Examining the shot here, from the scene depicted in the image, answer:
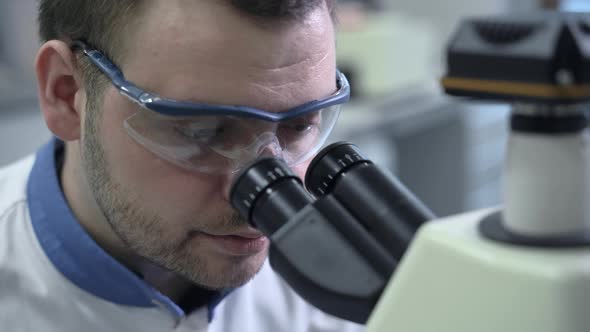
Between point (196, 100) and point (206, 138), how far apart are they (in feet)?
0.18

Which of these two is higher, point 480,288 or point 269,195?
point 480,288

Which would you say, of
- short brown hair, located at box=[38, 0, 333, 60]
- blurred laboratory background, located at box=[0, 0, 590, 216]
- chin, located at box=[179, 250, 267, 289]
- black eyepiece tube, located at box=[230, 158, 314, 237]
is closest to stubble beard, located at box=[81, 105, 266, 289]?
chin, located at box=[179, 250, 267, 289]

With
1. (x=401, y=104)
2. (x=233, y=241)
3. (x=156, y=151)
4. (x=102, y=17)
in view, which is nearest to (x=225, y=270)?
(x=233, y=241)

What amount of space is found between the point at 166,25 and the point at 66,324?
0.50 m

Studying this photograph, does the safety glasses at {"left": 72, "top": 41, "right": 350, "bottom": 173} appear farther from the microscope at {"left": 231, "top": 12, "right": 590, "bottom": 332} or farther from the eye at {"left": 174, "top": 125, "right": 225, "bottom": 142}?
the microscope at {"left": 231, "top": 12, "right": 590, "bottom": 332}

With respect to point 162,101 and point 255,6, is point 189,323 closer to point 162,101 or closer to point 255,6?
point 162,101

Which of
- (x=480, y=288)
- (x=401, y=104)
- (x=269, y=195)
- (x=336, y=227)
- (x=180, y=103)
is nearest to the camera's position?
(x=480, y=288)

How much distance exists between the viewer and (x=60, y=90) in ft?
3.99

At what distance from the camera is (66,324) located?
1.20 metres

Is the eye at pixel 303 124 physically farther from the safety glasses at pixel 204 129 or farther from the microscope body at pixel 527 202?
the microscope body at pixel 527 202

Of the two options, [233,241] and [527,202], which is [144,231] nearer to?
[233,241]

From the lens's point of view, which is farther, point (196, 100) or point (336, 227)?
point (196, 100)

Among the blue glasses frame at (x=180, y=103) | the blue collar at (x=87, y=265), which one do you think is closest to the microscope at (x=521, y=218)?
the blue glasses frame at (x=180, y=103)

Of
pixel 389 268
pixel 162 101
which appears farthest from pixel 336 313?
pixel 162 101
